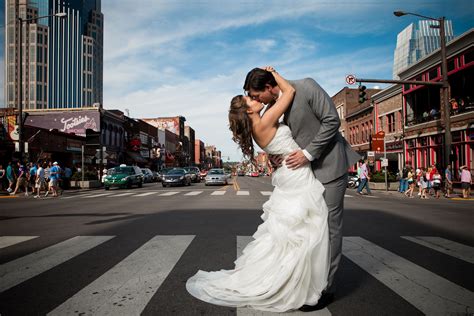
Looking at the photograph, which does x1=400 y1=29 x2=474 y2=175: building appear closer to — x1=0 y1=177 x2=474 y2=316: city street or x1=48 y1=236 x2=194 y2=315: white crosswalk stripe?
x1=0 y1=177 x2=474 y2=316: city street

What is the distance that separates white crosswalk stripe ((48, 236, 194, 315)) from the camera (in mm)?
2730

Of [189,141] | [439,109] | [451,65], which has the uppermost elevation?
[189,141]

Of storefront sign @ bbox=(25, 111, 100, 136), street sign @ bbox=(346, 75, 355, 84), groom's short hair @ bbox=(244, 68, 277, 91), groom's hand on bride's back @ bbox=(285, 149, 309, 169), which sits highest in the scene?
storefront sign @ bbox=(25, 111, 100, 136)

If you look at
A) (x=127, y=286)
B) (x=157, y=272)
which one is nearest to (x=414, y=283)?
(x=157, y=272)

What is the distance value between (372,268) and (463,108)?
23.0m

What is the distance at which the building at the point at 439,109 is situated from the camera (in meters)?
21.8

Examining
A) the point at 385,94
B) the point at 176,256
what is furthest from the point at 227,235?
the point at 385,94

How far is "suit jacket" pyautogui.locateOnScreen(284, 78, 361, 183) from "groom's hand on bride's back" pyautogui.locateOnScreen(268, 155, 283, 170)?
0.21m

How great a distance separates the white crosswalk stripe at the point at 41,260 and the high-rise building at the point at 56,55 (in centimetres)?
13104

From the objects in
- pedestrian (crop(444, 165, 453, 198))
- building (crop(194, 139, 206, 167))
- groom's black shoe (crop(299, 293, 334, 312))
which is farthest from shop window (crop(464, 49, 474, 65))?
building (crop(194, 139, 206, 167))

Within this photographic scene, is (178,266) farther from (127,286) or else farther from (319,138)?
(319,138)

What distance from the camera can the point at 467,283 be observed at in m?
3.38

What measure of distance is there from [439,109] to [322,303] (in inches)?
1090

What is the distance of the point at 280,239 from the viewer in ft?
9.18
